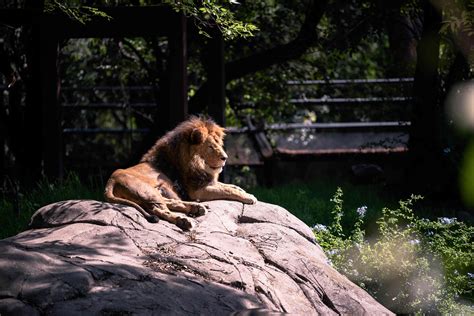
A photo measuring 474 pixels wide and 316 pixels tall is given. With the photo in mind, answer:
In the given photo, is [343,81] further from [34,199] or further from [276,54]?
[34,199]

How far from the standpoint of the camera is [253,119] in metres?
12.9

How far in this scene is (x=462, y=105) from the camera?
1045 centimetres

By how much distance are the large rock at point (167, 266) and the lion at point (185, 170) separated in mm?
168

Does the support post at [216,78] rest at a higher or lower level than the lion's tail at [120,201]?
higher

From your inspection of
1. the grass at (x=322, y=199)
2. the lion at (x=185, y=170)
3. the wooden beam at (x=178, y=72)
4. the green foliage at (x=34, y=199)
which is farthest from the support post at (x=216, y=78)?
the lion at (x=185, y=170)

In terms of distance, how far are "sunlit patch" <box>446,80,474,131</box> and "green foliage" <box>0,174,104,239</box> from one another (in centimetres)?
449

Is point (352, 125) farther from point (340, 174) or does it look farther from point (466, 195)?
point (466, 195)

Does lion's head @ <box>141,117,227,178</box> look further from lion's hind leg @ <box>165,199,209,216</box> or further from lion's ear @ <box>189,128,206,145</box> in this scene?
lion's hind leg @ <box>165,199,209,216</box>

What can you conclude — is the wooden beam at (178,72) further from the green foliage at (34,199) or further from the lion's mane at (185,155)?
the lion's mane at (185,155)

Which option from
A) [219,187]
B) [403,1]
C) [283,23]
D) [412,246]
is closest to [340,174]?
[283,23]

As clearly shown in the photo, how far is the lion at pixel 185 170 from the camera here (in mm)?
6598

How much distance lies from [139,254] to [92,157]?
293 inches

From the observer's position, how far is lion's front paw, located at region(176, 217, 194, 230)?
605 cm

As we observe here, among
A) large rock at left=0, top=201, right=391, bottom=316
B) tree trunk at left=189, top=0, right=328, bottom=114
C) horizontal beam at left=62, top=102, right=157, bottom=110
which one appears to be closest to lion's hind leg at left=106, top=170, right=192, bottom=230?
large rock at left=0, top=201, right=391, bottom=316
